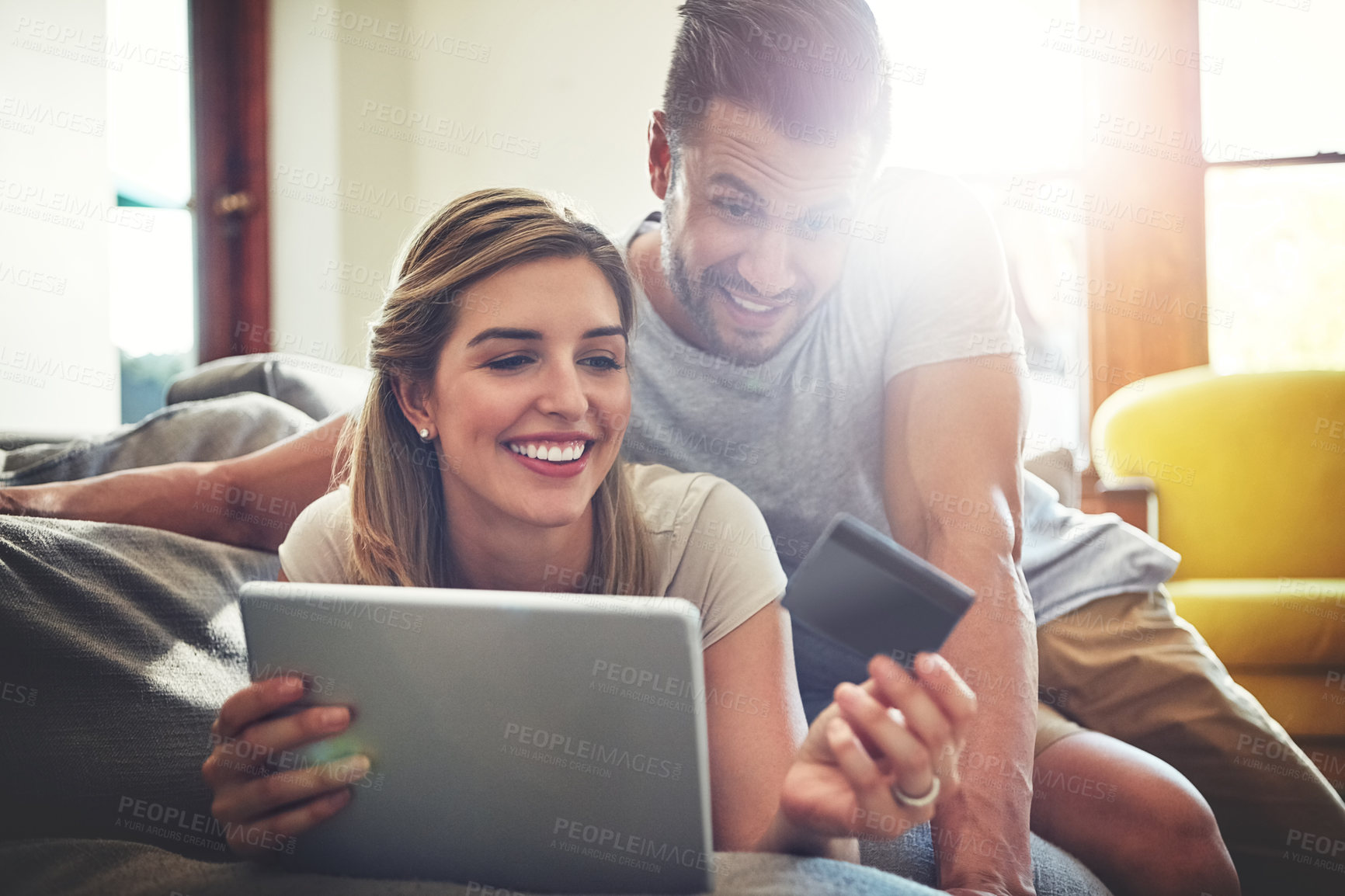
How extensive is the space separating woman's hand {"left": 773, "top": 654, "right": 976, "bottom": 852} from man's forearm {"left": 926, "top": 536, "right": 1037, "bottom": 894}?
239mm

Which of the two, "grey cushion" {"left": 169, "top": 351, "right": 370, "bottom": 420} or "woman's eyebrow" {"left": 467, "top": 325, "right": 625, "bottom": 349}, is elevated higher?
"woman's eyebrow" {"left": 467, "top": 325, "right": 625, "bottom": 349}

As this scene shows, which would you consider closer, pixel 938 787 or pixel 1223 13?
pixel 938 787

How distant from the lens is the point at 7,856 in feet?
2.68

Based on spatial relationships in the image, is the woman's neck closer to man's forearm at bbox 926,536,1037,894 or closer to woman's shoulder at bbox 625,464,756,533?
woman's shoulder at bbox 625,464,756,533

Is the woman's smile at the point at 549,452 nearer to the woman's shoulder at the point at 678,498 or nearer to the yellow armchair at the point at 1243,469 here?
the woman's shoulder at the point at 678,498

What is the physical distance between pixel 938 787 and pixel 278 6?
3.39 metres

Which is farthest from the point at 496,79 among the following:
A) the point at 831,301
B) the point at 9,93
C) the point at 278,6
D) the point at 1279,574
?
the point at 1279,574

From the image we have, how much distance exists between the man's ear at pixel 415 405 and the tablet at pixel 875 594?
0.56 meters

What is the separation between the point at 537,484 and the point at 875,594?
0.45 metres

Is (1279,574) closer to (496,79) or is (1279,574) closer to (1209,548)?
(1209,548)

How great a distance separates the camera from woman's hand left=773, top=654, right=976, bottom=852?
2.28ft

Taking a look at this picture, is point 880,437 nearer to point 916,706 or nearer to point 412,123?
point 916,706

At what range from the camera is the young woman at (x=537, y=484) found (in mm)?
949

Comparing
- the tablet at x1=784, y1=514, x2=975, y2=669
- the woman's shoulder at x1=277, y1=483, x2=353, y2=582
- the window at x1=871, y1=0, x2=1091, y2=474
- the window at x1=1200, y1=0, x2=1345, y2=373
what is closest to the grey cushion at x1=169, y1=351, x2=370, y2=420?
the woman's shoulder at x1=277, y1=483, x2=353, y2=582
